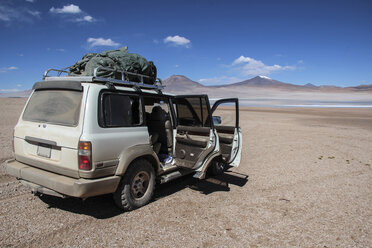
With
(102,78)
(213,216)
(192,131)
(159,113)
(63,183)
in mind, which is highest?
(102,78)

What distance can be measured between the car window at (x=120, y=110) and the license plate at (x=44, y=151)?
0.87 metres

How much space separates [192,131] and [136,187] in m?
1.61

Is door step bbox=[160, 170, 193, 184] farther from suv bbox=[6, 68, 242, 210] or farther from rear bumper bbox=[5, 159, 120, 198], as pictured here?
rear bumper bbox=[5, 159, 120, 198]

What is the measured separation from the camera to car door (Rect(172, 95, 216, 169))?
5.01m

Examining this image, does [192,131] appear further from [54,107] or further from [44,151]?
[44,151]

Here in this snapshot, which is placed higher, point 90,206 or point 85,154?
Result: point 85,154

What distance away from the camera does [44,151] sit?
373 centimetres

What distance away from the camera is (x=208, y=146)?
16.3 ft

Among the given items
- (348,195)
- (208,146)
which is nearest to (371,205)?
(348,195)

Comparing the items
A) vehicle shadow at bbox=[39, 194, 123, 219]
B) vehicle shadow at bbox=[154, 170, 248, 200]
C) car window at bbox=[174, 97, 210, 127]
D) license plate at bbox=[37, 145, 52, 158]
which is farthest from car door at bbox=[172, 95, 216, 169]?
license plate at bbox=[37, 145, 52, 158]

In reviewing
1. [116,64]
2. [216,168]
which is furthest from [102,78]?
[216,168]

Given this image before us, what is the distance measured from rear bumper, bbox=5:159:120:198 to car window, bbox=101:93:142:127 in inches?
31.6

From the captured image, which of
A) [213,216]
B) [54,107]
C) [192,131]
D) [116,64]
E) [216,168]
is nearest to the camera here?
[54,107]

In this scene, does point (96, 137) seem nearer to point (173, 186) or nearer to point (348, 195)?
point (173, 186)
